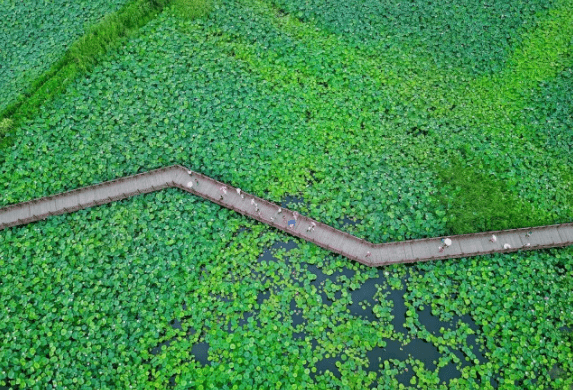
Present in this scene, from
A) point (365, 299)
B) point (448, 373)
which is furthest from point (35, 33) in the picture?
point (448, 373)

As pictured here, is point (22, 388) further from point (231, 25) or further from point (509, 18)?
point (509, 18)

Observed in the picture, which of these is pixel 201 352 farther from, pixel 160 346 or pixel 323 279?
pixel 323 279

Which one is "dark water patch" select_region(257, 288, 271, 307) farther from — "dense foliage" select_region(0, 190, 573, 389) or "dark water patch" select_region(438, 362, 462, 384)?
"dark water patch" select_region(438, 362, 462, 384)

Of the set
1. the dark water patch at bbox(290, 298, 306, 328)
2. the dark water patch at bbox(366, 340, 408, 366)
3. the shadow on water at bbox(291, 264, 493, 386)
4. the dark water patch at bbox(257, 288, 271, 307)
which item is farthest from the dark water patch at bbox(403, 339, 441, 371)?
the dark water patch at bbox(257, 288, 271, 307)

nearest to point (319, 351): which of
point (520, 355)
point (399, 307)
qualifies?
point (399, 307)

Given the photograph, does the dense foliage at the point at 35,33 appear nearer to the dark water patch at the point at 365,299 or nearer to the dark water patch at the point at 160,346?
the dark water patch at the point at 160,346

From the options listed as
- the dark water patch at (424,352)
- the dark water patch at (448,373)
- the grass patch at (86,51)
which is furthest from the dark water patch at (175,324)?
the grass patch at (86,51)
